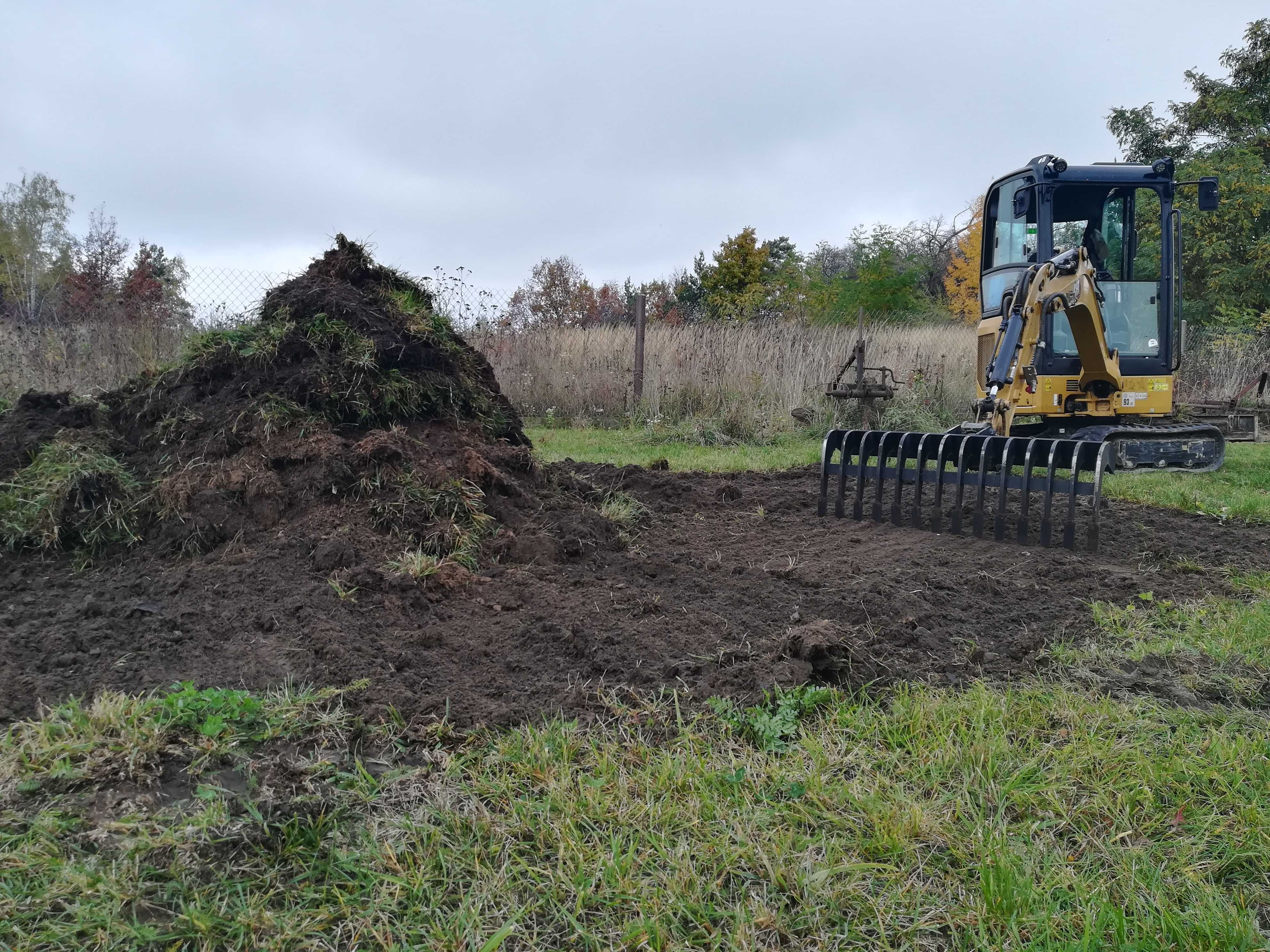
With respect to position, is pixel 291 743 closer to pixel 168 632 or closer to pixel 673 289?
pixel 168 632

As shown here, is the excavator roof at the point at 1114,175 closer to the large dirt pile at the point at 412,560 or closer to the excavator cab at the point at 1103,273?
the excavator cab at the point at 1103,273

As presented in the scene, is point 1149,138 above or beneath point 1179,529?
above

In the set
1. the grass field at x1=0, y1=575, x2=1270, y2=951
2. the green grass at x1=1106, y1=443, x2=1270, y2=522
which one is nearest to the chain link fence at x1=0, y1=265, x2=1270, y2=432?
the green grass at x1=1106, y1=443, x2=1270, y2=522

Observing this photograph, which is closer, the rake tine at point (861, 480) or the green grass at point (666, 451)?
the rake tine at point (861, 480)

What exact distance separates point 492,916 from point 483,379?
4526 millimetres

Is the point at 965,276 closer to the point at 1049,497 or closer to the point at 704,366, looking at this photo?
the point at 704,366

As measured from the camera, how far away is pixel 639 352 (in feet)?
46.5

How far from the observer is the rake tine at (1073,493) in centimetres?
520

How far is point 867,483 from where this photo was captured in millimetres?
7965

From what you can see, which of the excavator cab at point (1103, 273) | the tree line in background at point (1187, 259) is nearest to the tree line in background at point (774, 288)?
the tree line in background at point (1187, 259)

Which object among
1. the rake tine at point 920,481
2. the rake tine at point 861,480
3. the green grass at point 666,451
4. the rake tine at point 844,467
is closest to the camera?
the rake tine at point 920,481

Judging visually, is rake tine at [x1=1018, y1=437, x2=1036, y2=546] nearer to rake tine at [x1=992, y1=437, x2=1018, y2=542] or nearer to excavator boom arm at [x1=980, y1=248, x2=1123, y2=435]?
rake tine at [x1=992, y1=437, x2=1018, y2=542]

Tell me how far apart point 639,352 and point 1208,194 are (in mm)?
8457

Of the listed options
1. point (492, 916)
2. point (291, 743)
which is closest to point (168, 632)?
point (291, 743)
